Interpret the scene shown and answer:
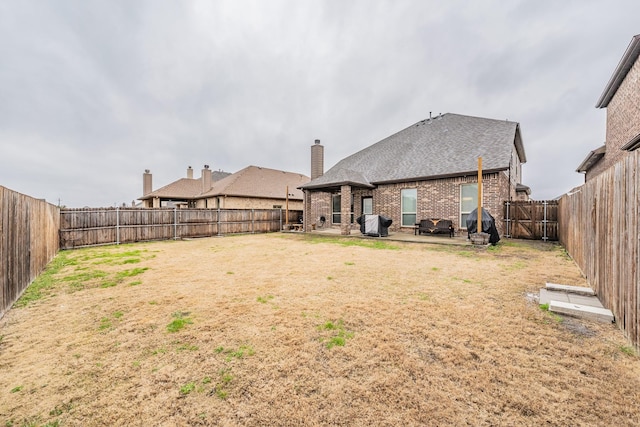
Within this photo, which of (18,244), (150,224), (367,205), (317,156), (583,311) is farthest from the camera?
(317,156)

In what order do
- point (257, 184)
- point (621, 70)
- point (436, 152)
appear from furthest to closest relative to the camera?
point (257, 184)
point (436, 152)
point (621, 70)

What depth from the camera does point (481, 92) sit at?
18.4m

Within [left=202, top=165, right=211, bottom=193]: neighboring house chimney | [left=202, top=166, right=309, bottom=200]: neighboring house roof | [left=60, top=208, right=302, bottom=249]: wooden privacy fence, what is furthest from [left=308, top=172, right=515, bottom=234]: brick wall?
[left=202, top=165, right=211, bottom=193]: neighboring house chimney

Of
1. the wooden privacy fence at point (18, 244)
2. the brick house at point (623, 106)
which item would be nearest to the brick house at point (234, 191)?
the wooden privacy fence at point (18, 244)

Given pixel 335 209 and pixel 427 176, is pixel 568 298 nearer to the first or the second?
pixel 427 176

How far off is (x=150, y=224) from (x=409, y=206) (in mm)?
14658

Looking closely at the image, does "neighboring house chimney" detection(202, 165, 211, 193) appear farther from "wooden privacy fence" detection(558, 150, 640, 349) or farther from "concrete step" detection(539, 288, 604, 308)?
"wooden privacy fence" detection(558, 150, 640, 349)

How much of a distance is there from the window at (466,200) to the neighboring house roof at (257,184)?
13.1m

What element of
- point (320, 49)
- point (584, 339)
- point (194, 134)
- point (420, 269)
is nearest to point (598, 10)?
point (320, 49)

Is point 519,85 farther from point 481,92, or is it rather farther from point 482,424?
point 482,424

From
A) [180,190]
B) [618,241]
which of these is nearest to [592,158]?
[618,241]

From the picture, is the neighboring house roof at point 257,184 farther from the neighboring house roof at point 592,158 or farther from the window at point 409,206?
the neighboring house roof at point 592,158

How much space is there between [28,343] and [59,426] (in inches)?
78.0

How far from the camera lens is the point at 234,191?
22.2 m
